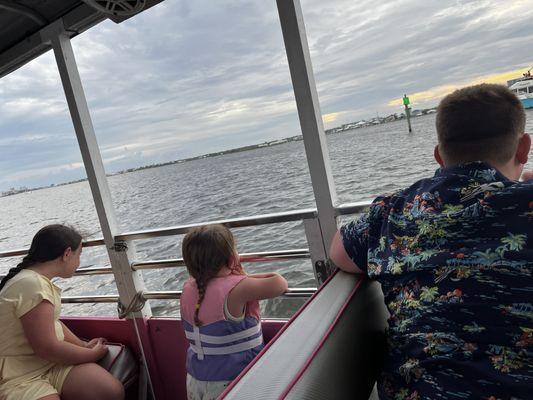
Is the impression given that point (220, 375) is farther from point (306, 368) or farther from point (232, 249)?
point (306, 368)

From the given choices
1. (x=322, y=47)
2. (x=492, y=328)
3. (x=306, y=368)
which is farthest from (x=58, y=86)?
(x=492, y=328)

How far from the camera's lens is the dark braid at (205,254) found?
145 centimetres

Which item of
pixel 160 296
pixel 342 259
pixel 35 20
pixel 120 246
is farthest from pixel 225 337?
pixel 35 20

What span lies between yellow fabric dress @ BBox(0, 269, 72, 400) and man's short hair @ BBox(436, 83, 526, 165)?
1754 millimetres

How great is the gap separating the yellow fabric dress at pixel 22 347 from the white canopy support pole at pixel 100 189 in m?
0.64

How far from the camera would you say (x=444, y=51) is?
3.76 m

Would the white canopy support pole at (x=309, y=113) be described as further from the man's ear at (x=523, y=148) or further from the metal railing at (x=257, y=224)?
the man's ear at (x=523, y=148)

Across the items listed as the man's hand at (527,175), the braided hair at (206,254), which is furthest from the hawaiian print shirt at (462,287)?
the braided hair at (206,254)

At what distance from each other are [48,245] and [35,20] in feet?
4.79

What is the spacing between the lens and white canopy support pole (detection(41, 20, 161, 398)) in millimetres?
2389

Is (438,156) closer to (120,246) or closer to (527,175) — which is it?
(527,175)

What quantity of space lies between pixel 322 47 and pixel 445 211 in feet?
7.32

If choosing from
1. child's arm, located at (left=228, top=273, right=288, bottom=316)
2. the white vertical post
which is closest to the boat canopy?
the white vertical post

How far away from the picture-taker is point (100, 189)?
8.04 ft
